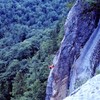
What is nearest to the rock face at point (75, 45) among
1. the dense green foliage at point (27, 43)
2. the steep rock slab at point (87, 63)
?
the steep rock slab at point (87, 63)

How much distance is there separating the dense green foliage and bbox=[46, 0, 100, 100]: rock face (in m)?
8.13

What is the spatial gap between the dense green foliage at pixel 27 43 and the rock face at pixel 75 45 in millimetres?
8130

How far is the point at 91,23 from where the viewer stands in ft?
54.5

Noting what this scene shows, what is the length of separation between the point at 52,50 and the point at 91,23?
51.7ft

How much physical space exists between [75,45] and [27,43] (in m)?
27.0

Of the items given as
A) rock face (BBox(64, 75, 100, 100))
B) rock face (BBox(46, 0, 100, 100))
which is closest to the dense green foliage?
rock face (BBox(46, 0, 100, 100))

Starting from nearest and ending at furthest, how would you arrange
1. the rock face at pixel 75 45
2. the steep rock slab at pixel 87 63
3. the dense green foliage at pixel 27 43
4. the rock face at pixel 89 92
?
the rock face at pixel 89 92 → the steep rock slab at pixel 87 63 → the rock face at pixel 75 45 → the dense green foliage at pixel 27 43

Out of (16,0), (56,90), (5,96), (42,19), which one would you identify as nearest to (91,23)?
(56,90)

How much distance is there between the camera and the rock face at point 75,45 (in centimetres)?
1606

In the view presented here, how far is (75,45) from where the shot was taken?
1670cm

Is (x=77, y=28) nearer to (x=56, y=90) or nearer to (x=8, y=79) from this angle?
(x=56, y=90)

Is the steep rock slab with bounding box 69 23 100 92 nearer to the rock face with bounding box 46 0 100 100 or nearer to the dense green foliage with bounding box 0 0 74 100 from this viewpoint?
the rock face with bounding box 46 0 100 100

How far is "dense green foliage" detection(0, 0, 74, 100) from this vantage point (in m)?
28.6

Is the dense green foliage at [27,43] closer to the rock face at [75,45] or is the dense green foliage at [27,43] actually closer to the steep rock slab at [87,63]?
the rock face at [75,45]
